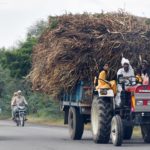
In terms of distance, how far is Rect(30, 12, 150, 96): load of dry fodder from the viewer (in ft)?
75.5

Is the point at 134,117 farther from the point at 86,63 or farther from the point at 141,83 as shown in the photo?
the point at 86,63

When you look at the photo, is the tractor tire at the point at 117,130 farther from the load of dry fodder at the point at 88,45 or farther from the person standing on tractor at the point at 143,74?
the load of dry fodder at the point at 88,45


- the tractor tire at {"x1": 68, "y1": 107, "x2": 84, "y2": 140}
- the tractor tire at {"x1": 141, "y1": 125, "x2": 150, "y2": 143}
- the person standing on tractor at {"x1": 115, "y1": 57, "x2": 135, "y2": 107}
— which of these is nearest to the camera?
the person standing on tractor at {"x1": 115, "y1": 57, "x2": 135, "y2": 107}

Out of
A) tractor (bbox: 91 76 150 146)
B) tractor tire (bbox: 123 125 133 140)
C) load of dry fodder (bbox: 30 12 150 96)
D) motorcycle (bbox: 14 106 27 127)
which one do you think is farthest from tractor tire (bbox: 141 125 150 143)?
motorcycle (bbox: 14 106 27 127)

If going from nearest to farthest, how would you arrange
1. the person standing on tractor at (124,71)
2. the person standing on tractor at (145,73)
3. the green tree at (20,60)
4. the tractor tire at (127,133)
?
the person standing on tractor at (124,71), the person standing on tractor at (145,73), the tractor tire at (127,133), the green tree at (20,60)

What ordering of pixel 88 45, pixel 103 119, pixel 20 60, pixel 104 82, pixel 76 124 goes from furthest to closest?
pixel 20 60 → pixel 76 124 → pixel 88 45 → pixel 104 82 → pixel 103 119

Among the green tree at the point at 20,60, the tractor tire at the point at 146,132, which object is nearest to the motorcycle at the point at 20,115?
the green tree at the point at 20,60

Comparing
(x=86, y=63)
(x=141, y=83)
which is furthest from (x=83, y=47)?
Answer: (x=141, y=83)

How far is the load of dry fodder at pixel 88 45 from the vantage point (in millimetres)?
23000

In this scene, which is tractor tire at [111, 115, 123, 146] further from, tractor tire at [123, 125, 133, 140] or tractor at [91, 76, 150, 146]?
tractor tire at [123, 125, 133, 140]

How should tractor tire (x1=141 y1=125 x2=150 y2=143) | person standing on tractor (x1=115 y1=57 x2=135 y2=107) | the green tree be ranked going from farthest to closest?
the green tree → tractor tire (x1=141 y1=125 x2=150 y2=143) → person standing on tractor (x1=115 y1=57 x2=135 y2=107)

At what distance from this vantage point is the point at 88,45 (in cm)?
2306

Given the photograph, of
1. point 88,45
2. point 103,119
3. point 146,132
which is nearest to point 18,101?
point 88,45

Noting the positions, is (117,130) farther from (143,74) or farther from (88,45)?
(88,45)
